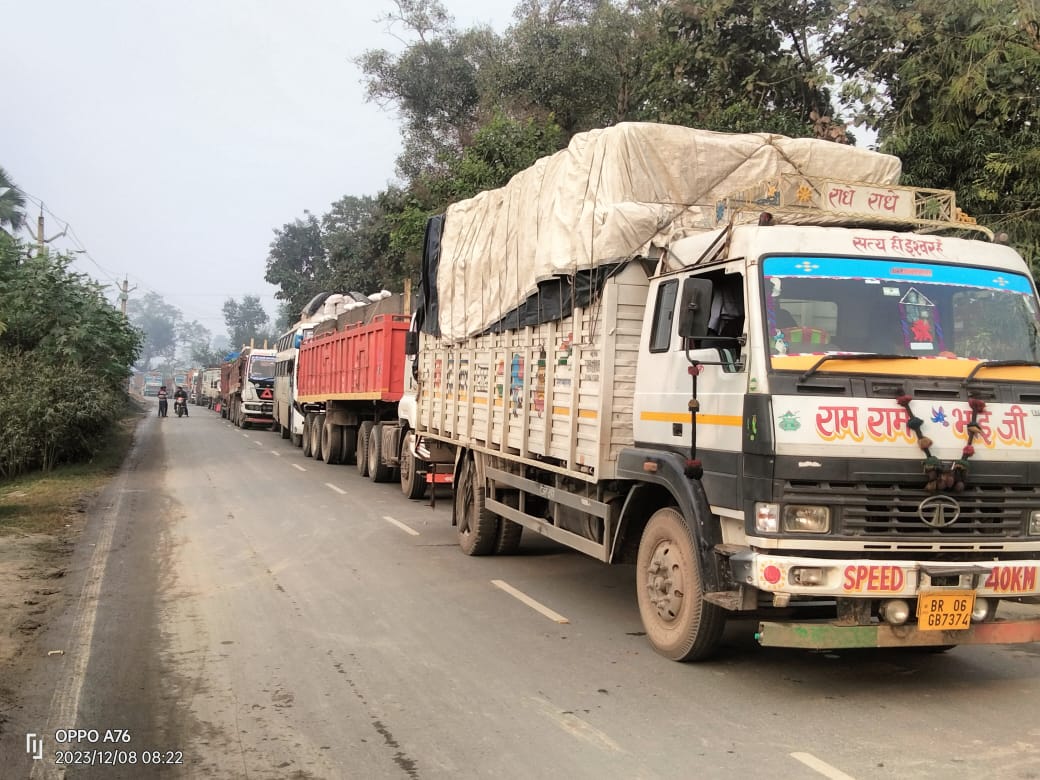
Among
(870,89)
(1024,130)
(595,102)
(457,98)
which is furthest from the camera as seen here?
(457,98)

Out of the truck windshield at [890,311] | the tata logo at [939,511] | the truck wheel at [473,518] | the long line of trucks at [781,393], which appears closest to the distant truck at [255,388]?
the truck wheel at [473,518]

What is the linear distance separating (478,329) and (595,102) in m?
17.0

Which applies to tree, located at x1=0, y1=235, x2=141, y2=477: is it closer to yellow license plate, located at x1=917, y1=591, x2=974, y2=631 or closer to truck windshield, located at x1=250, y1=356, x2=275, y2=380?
truck windshield, located at x1=250, y1=356, x2=275, y2=380

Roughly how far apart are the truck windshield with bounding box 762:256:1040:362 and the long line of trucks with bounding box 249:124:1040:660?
13 mm

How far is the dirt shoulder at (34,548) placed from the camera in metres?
6.10

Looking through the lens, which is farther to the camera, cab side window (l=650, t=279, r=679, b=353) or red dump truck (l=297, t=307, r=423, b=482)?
red dump truck (l=297, t=307, r=423, b=482)

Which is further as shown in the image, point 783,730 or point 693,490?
point 693,490

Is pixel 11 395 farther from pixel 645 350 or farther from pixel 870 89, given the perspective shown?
pixel 870 89

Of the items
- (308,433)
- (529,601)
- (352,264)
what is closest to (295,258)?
(352,264)

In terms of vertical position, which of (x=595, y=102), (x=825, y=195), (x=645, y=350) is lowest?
(x=645, y=350)

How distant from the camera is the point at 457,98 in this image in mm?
31172

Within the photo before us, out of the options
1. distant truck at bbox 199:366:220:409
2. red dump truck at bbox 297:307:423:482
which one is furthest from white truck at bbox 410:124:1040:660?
distant truck at bbox 199:366:220:409

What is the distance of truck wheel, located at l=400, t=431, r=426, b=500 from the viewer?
14391 mm

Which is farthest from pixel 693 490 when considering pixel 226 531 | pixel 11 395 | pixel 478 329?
pixel 11 395
